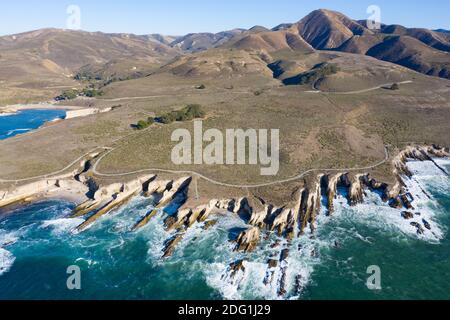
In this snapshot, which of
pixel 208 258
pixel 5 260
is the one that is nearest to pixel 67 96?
pixel 5 260

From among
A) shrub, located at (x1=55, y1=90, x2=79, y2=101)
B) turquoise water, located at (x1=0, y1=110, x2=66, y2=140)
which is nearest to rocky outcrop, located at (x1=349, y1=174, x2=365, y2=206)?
turquoise water, located at (x1=0, y1=110, x2=66, y2=140)

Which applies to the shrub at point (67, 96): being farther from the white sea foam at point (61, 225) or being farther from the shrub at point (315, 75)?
the white sea foam at point (61, 225)

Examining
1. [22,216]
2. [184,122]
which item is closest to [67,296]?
[22,216]

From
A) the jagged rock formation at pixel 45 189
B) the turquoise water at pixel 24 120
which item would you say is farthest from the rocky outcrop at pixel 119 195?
the turquoise water at pixel 24 120

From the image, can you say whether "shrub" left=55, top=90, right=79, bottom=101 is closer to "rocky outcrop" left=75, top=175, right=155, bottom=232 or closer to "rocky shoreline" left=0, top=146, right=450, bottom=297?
"rocky shoreline" left=0, top=146, right=450, bottom=297

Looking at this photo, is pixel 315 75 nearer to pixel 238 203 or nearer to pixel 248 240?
pixel 238 203
